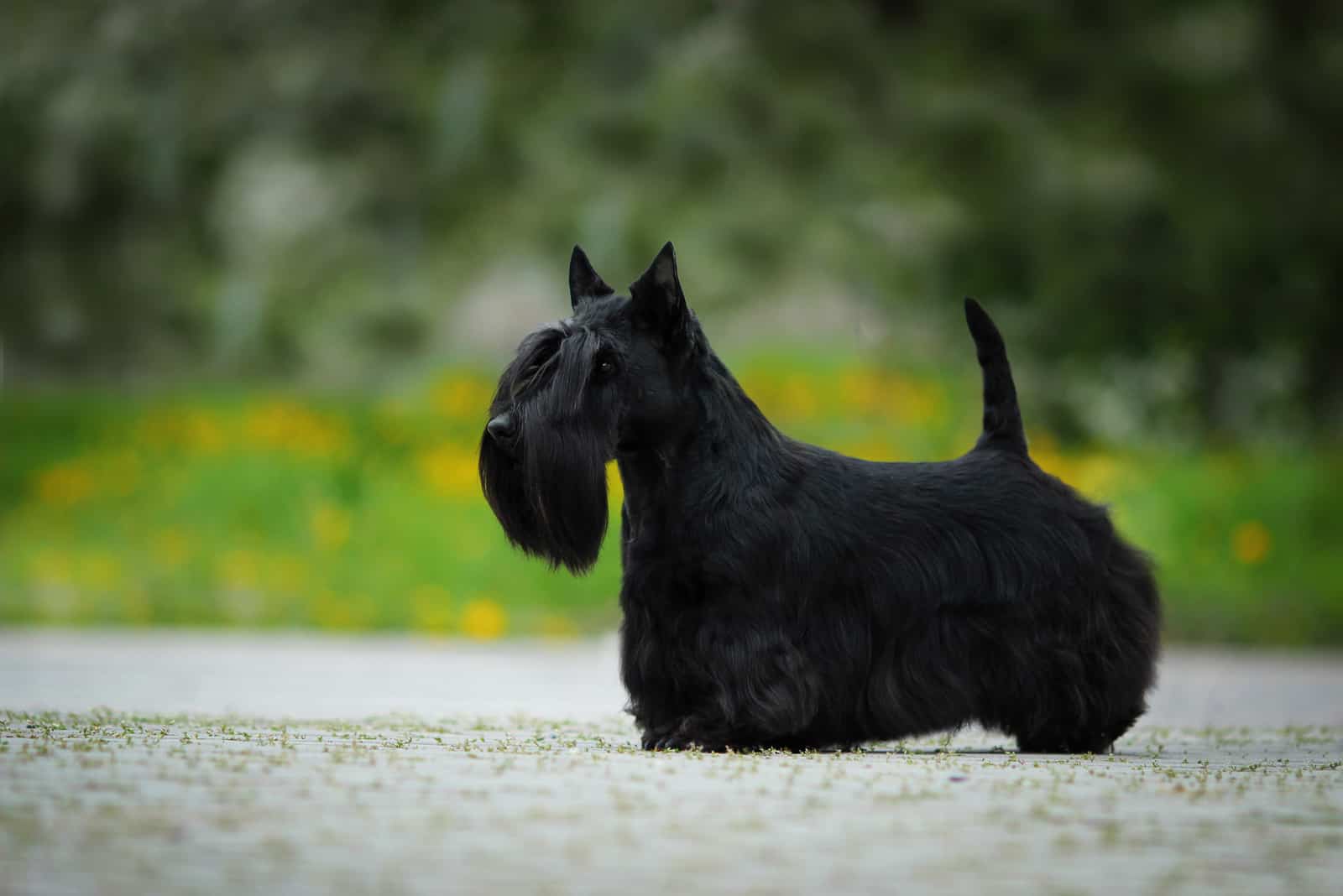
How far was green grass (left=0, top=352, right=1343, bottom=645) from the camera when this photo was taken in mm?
13234

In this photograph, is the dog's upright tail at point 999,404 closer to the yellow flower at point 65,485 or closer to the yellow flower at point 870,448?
the yellow flower at point 870,448

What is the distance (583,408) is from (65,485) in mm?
11256

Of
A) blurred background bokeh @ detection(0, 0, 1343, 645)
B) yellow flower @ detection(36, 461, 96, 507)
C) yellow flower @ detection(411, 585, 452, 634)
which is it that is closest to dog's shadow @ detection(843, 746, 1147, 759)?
yellow flower @ detection(411, 585, 452, 634)

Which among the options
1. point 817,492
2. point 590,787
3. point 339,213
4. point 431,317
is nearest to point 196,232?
point 339,213

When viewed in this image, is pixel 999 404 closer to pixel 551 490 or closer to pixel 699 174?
pixel 551 490

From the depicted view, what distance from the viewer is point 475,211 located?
660 inches

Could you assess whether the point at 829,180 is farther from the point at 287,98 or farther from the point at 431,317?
the point at 287,98

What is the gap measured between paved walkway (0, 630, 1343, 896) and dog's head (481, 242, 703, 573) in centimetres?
65

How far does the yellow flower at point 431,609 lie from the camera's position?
1304 centimetres

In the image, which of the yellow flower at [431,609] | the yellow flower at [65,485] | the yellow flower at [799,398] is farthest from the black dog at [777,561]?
the yellow flower at [65,485]

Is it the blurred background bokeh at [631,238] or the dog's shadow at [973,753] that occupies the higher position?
the blurred background bokeh at [631,238]

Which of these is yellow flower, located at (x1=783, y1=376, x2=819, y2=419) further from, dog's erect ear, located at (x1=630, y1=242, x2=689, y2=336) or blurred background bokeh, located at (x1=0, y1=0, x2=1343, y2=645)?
dog's erect ear, located at (x1=630, y1=242, x2=689, y2=336)

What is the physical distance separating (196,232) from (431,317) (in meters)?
2.71

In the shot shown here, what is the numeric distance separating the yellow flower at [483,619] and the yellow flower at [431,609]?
0.13m
